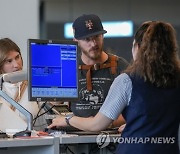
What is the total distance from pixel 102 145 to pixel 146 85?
1.71 ft

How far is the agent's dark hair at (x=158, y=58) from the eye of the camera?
218cm

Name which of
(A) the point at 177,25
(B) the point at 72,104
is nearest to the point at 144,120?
(B) the point at 72,104

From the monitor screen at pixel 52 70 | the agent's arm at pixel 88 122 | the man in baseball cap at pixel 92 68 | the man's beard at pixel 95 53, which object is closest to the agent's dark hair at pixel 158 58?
the agent's arm at pixel 88 122

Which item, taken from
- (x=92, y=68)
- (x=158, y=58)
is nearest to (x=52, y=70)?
(x=92, y=68)

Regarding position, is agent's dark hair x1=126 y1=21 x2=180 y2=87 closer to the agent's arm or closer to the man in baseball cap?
the agent's arm

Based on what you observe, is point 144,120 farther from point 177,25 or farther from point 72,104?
point 177,25

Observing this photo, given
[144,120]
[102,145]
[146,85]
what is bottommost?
[102,145]

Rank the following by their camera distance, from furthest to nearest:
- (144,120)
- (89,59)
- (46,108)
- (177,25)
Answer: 1. (177,25)
2. (89,59)
3. (46,108)
4. (144,120)

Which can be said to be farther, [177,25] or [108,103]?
[177,25]

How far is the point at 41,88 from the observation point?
2.60 meters

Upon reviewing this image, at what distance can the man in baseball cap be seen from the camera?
2988 mm

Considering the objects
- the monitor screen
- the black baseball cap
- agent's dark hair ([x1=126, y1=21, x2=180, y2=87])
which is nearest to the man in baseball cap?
the black baseball cap

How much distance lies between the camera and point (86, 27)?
3059 millimetres

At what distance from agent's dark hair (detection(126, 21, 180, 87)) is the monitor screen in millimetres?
512
